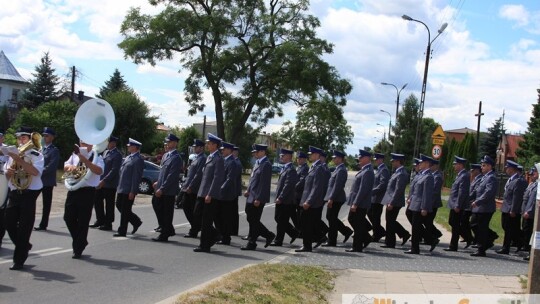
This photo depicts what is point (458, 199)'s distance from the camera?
44.6ft

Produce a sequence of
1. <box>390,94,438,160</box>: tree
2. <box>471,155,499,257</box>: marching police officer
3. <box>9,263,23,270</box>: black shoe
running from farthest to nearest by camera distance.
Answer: <box>390,94,438,160</box>: tree
<box>471,155,499,257</box>: marching police officer
<box>9,263,23,270</box>: black shoe

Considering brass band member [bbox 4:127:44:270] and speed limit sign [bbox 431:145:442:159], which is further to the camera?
speed limit sign [bbox 431:145:442:159]

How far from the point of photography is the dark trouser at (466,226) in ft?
46.9

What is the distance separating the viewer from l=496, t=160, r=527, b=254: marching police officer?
13.7 meters

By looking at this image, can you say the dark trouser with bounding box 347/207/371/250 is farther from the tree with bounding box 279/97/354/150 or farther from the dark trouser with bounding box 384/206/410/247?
the tree with bounding box 279/97/354/150

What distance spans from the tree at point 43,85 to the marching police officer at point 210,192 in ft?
148

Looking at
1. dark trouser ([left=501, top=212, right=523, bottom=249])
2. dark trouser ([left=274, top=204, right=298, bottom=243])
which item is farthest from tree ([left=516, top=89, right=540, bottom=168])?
dark trouser ([left=274, top=204, right=298, bottom=243])

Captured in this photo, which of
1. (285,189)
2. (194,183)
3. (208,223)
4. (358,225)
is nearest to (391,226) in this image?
(358,225)

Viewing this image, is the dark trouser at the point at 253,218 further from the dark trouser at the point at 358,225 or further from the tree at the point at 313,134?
the tree at the point at 313,134

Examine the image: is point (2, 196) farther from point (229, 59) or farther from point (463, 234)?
point (229, 59)

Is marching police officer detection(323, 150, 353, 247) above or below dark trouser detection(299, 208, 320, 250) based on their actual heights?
above

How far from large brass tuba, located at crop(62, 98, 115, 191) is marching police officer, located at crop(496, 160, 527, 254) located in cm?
859

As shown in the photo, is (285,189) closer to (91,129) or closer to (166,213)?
(166,213)

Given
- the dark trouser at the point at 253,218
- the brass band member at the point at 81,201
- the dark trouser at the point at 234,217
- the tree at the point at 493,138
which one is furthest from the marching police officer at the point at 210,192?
the tree at the point at 493,138
